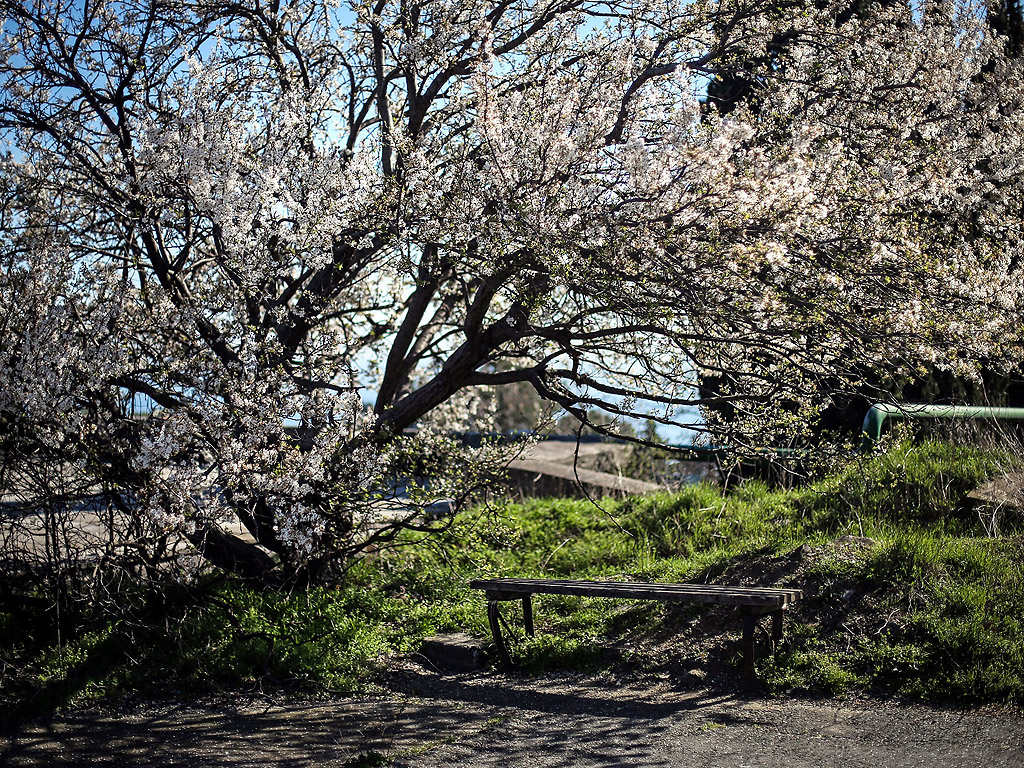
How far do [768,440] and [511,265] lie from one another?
241 cm

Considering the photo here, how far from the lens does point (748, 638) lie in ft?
17.5

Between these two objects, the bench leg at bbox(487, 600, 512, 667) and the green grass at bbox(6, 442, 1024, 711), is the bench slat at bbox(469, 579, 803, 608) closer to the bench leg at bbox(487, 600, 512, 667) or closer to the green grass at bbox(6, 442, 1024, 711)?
the bench leg at bbox(487, 600, 512, 667)

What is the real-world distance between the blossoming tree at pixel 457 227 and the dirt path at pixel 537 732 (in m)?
1.23

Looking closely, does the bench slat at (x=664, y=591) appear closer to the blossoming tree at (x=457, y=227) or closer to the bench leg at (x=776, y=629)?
the bench leg at (x=776, y=629)

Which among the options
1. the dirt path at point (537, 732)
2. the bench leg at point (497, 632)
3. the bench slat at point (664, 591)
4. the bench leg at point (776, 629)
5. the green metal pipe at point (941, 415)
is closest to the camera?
the dirt path at point (537, 732)

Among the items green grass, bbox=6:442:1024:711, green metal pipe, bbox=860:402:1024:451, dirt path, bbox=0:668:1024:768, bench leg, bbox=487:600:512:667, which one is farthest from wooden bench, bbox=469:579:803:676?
green metal pipe, bbox=860:402:1024:451

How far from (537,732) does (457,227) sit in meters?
3.15

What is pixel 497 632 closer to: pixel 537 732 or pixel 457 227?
pixel 537 732

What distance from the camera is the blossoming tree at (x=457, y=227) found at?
5555mm

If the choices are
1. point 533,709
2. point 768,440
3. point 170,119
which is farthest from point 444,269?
point 533,709

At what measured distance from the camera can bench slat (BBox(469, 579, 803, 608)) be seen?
17.2 ft

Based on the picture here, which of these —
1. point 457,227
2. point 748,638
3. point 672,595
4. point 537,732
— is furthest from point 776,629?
point 457,227

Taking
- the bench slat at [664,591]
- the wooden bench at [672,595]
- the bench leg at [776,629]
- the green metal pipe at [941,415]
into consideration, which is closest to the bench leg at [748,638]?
the wooden bench at [672,595]

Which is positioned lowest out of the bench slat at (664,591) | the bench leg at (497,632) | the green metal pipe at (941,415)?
the bench leg at (497,632)
